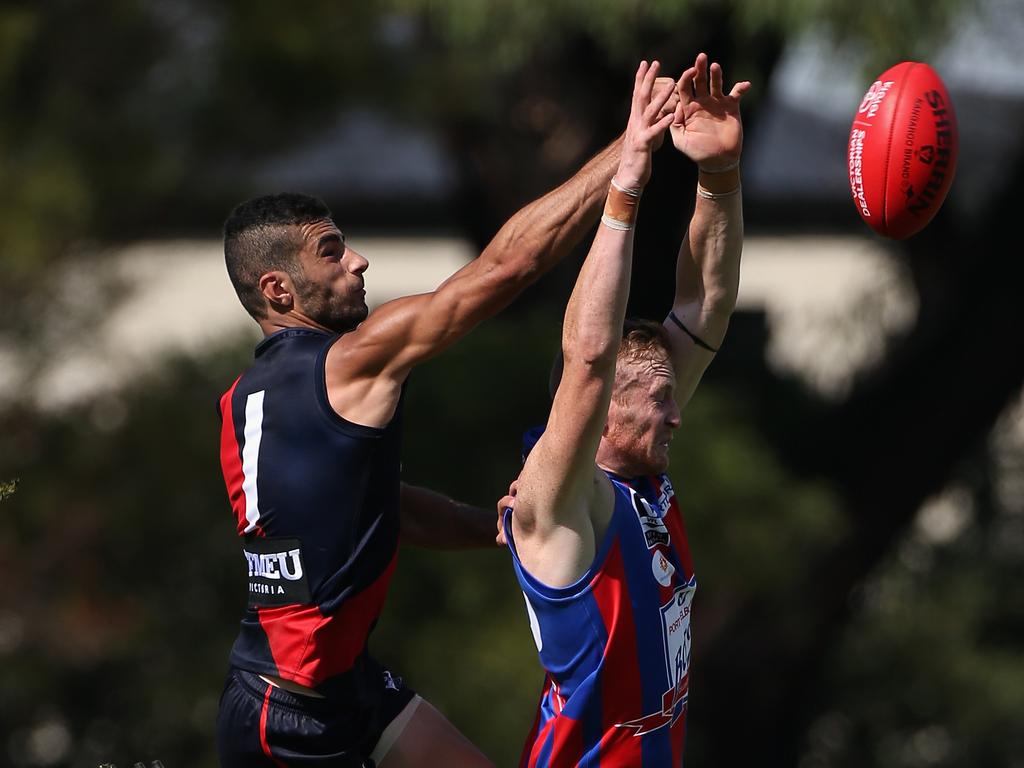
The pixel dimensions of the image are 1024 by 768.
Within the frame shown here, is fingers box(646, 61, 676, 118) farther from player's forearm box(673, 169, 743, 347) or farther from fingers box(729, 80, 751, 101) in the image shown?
player's forearm box(673, 169, 743, 347)

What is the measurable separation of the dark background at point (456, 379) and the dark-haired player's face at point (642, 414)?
4.23 metres

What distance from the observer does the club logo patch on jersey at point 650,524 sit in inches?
149

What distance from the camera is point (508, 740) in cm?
864

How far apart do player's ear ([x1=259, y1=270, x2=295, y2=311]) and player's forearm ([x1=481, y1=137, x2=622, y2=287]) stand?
0.53 m

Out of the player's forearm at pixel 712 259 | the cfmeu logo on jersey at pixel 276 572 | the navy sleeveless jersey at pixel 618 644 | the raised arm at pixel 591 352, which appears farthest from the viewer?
the player's forearm at pixel 712 259

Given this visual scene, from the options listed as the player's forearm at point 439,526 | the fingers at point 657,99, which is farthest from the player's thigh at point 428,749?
the fingers at point 657,99

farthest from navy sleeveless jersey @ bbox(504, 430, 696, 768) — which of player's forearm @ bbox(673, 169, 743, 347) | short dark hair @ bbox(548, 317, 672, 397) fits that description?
player's forearm @ bbox(673, 169, 743, 347)

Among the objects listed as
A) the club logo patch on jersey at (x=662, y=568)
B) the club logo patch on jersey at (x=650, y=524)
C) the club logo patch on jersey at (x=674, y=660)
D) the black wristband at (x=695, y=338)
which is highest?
the black wristband at (x=695, y=338)

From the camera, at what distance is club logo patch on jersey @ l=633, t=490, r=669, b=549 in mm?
3789

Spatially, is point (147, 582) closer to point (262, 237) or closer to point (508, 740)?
point (508, 740)

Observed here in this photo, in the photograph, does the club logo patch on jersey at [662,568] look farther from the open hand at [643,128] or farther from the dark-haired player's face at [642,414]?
the open hand at [643,128]

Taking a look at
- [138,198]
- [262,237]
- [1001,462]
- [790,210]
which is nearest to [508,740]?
[138,198]

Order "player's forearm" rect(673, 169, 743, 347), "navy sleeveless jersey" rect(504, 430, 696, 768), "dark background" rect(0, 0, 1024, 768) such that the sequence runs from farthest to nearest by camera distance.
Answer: "dark background" rect(0, 0, 1024, 768) < "player's forearm" rect(673, 169, 743, 347) < "navy sleeveless jersey" rect(504, 430, 696, 768)

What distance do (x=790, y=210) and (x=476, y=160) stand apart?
713 centimetres
